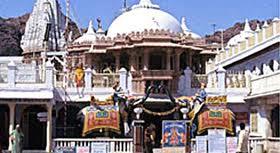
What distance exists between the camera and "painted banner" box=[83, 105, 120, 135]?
2288 cm

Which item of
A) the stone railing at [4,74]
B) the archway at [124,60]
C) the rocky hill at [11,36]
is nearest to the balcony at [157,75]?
the archway at [124,60]

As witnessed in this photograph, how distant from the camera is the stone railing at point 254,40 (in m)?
25.4

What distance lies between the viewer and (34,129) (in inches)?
1019

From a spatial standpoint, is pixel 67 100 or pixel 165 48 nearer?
pixel 67 100

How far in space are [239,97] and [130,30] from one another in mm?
7640

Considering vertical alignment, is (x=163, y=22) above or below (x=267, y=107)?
above

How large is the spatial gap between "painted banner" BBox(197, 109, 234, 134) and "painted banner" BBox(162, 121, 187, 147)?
2781mm

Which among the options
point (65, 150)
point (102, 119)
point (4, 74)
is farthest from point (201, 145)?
point (4, 74)

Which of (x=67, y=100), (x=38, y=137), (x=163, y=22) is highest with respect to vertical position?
(x=163, y=22)

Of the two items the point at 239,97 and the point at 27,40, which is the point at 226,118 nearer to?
the point at 239,97

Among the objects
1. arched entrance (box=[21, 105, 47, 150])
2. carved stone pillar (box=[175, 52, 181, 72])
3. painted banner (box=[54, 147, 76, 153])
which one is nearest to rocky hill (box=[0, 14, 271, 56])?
carved stone pillar (box=[175, 52, 181, 72])

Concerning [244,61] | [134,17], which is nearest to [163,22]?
[134,17]

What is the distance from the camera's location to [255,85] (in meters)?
24.5

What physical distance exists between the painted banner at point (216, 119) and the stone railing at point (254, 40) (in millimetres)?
4860
